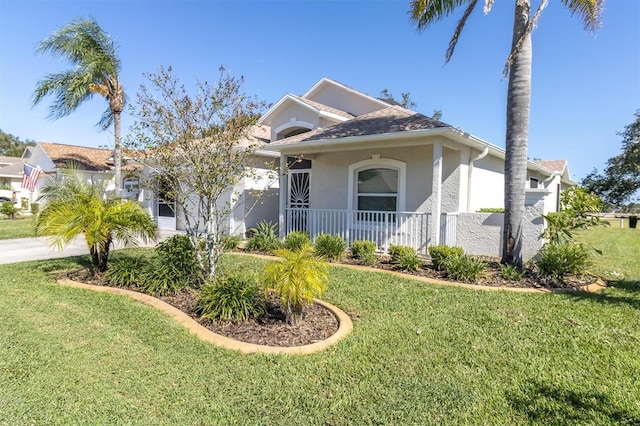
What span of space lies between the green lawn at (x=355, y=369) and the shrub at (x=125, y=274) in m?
0.83

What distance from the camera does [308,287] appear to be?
4453mm

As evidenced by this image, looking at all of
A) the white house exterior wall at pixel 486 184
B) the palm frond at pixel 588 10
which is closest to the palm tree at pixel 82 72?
the white house exterior wall at pixel 486 184

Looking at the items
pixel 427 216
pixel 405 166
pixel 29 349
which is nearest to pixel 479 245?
pixel 427 216

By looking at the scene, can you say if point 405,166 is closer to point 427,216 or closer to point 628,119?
point 427,216

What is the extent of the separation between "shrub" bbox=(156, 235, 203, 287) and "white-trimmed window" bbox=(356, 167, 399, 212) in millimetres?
6095

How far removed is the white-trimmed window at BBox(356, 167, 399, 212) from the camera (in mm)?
10782

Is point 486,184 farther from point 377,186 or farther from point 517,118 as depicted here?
point 517,118

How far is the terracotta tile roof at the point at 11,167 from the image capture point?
1390 inches

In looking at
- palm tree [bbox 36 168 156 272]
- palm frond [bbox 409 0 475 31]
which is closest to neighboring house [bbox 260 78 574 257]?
palm frond [bbox 409 0 475 31]

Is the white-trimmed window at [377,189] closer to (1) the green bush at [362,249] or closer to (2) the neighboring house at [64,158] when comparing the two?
(1) the green bush at [362,249]

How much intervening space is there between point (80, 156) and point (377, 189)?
80.1 ft

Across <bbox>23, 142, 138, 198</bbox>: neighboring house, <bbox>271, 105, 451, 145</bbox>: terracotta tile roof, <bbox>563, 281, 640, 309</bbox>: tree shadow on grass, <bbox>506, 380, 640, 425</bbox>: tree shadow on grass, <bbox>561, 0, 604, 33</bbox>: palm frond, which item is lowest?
<bbox>506, 380, 640, 425</bbox>: tree shadow on grass

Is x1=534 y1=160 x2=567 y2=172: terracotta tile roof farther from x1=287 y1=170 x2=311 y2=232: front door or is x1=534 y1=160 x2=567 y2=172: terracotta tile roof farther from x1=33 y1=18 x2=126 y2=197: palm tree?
x1=33 y1=18 x2=126 y2=197: palm tree

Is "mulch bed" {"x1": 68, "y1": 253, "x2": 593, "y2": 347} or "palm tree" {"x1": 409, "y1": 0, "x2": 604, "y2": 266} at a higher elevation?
"palm tree" {"x1": 409, "y1": 0, "x2": 604, "y2": 266}
